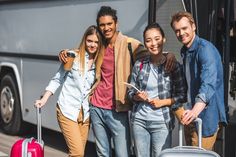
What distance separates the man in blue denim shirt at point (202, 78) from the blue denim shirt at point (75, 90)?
0.96m

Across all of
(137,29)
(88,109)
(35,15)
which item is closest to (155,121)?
(88,109)

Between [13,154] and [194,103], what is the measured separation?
1710 millimetres

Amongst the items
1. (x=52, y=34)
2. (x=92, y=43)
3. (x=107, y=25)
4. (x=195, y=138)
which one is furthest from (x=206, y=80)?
(x=52, y=34)

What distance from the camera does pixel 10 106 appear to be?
916 centimetres

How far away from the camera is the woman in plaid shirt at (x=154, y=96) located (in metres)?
4.59

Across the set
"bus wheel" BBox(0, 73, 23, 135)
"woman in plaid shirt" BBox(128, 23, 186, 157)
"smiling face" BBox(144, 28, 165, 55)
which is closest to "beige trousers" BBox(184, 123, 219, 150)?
"woman in plaid shirt" BBox(128, 23, 186, 157)

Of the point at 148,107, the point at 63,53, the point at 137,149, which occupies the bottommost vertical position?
the point at 137,149

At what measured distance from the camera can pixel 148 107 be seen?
15.3 ft

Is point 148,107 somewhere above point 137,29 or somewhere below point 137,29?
below

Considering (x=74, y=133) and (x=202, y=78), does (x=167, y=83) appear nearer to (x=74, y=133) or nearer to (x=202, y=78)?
(x=202, y=78)

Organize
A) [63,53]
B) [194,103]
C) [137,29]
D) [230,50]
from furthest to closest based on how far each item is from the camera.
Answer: [137,29] → [230,50] → [63,53] → [194,103]

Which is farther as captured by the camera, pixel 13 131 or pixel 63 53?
pixel 13 131

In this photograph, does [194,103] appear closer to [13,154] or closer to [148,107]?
[148,107]

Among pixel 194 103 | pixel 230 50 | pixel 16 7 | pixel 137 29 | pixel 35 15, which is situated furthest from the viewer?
pixel 16 7
